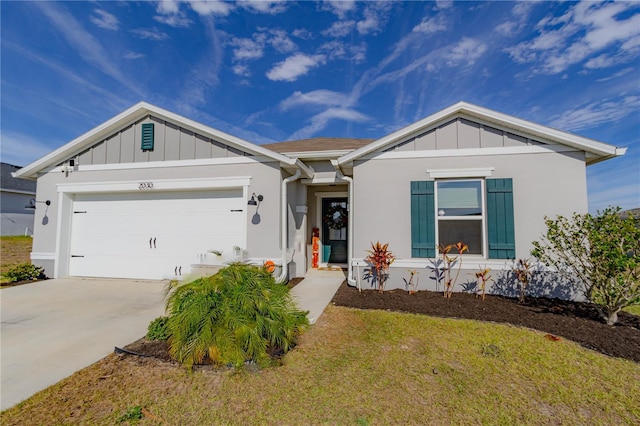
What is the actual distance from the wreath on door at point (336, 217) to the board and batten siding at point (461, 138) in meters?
3.04

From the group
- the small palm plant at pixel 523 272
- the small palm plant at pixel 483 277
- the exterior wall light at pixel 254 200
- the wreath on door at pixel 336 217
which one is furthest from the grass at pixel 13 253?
the small palm plant at pixel 523 272

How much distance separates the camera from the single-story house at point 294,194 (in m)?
5.68

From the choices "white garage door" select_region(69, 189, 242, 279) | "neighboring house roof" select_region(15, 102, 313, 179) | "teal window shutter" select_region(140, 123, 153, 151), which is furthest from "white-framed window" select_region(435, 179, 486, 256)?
"teal window shutter" select_region(140, 123, 153, 151)

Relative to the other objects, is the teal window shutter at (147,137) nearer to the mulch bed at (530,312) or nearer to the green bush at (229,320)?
the green bush at (229,320)

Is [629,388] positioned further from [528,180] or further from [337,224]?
[337,224]

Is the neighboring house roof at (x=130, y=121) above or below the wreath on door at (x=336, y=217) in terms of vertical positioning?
above

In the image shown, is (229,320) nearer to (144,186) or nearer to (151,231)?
(151,231)

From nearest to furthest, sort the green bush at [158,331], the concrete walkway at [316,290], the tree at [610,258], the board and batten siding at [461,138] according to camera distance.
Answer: the green bush at [158,331], the tree at [610,258], the concrete walkway at [316,290], the board and batten siding at [461,138]

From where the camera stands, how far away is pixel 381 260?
230 inches

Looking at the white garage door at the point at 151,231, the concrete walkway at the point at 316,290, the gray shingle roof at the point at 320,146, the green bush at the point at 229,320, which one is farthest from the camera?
the gray shingle roof at the point at 320,146

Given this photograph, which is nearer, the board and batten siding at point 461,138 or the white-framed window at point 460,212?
the board and batten siding at point 461,138

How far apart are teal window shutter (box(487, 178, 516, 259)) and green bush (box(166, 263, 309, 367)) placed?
174 inches

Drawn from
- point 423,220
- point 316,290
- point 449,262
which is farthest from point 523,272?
point 316,290

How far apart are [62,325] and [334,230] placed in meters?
6.41
